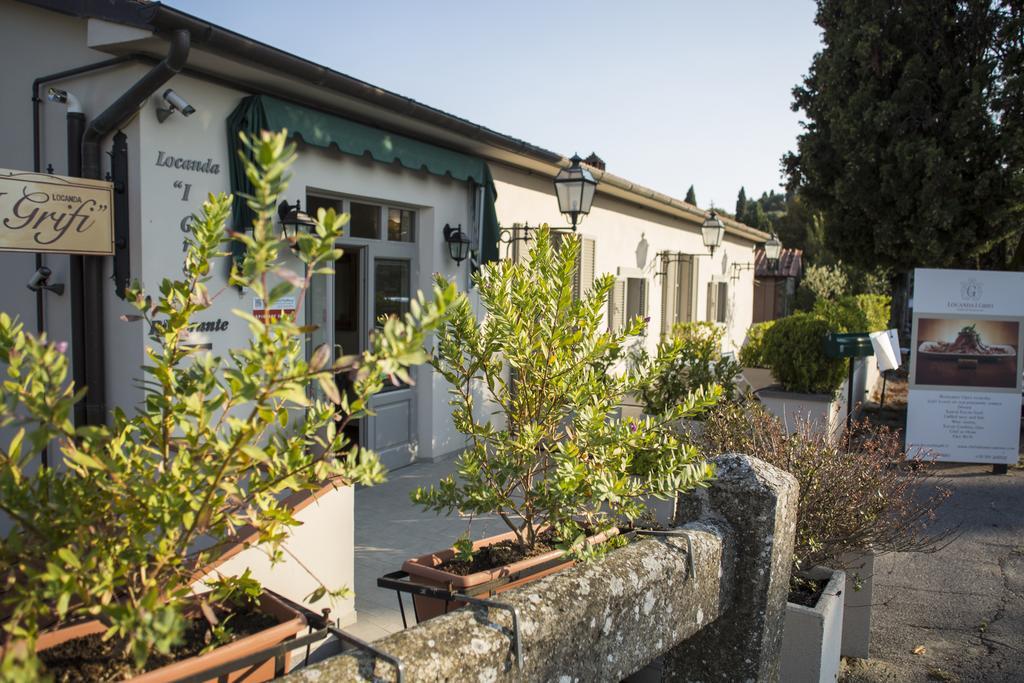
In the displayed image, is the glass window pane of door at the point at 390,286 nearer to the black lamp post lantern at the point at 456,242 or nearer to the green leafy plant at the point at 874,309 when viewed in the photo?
the black lamp post lantern at the point at 456,242

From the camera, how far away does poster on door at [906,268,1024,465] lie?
8992 mm

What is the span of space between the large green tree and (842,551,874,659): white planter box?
8876 millimetres

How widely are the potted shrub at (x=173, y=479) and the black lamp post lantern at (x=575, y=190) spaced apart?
642cm

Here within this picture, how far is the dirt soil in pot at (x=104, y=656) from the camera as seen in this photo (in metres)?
1.33

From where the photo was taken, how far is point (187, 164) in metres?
5.28

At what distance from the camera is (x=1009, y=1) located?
10.8 m

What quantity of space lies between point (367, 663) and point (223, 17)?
494 cm

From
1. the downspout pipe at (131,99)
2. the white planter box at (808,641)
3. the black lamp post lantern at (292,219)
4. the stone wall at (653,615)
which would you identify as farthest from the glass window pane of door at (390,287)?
the stone wall at (653,615)

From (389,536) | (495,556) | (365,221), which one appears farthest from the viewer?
(365,221)

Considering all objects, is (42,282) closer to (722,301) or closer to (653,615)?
(653,615)

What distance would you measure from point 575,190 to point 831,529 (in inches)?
194

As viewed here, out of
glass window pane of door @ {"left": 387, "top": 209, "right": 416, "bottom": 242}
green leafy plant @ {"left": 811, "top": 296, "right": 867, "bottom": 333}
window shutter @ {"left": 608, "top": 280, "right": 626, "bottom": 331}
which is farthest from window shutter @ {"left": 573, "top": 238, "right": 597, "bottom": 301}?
green leafy plant @ {"left": 811, "top": 296, "right": 867, "bottom": 333}

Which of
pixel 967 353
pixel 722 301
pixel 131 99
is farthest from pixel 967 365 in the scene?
pixel 131 99

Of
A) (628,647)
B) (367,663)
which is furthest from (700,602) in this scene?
(367,663)
